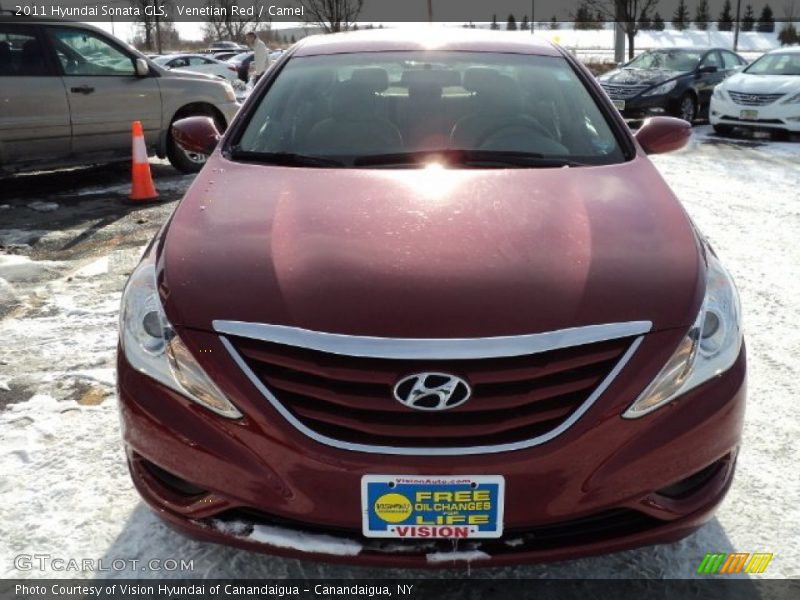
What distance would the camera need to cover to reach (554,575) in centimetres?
215

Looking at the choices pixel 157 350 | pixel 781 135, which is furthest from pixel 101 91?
pixel 781 135

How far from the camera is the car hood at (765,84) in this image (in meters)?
10.7

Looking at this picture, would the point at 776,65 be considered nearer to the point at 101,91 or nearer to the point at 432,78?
the point at 101,91

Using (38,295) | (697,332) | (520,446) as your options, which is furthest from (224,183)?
(38,295)

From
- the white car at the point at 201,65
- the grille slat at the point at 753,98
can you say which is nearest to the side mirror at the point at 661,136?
the grille slat at the point at 753,98

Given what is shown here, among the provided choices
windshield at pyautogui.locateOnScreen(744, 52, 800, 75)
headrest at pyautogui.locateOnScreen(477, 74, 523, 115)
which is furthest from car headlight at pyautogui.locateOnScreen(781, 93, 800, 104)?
headrest at pyautogui.locateOnScreen(477, 74, 523, 115)

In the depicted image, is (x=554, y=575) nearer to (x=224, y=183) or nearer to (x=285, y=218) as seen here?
(x=285, y=218)

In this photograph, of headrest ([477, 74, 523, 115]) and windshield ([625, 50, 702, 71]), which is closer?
headrest ([477, 74, 523, 115])

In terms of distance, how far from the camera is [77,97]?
24.2ft

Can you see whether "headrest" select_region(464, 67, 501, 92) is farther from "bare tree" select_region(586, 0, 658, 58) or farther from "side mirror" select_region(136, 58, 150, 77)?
"bare tree" select_region(586, 0, 658, 58)

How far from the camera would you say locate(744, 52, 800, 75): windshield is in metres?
11.4

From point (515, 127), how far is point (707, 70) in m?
11.5

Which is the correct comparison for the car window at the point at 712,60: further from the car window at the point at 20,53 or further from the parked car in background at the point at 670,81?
the car window at the point at 20,53

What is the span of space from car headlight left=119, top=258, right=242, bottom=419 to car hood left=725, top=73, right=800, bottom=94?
35.1ft
